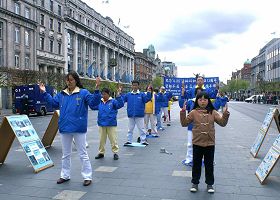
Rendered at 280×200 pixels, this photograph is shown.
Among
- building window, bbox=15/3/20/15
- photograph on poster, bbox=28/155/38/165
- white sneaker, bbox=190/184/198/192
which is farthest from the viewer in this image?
building window, bbox=15/3/20/15

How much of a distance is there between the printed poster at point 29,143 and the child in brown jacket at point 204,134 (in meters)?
3.17

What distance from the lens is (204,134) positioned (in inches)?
209

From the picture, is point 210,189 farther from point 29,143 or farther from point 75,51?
point 75,51

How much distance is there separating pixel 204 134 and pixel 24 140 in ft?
12.1

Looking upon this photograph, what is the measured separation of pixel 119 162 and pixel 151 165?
0.79 m

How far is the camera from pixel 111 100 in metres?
8.16

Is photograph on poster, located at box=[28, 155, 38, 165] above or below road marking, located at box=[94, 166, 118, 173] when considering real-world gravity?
above

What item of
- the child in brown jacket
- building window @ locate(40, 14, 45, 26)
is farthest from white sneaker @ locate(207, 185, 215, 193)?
building window @ locate(40, 14, 45, 26)

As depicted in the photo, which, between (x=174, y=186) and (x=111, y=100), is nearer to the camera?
(x=174, y=186)

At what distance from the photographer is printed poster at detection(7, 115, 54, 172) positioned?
6.70m

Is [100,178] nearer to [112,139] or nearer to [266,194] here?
[112,139]

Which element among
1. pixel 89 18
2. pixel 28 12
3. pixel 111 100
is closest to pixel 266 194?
pixel 111 100

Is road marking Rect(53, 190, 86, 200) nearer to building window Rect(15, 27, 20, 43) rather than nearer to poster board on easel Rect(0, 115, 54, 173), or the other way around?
poster board on easel Rect(0, 115, 54, 173)

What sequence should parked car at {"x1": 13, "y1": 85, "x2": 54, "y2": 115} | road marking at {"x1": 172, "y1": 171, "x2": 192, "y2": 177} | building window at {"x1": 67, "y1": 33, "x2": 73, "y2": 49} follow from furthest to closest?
1. building window at {"x1": 67, "y1": 33, "x2": 73, "y2": 49}
2. parked car at {"x1": 13, "y1": 85, "x2": 54, "y2": 115}
3. road marking at {"x1": 172, "y1": 171, "x2": 192, "y2": 177}
